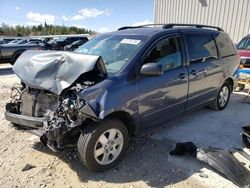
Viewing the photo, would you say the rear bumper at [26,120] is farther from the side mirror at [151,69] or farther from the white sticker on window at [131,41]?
the white sticker on window at [131,41]

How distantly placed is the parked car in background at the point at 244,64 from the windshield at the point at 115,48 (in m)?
4.09

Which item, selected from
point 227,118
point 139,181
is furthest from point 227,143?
point 139,181

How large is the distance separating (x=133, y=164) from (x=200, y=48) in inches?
97.1

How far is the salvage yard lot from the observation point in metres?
3.20

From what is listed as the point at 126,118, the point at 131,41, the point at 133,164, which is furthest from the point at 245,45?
the point at 133,164

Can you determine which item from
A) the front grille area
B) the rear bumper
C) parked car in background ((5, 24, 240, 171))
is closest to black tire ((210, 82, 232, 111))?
parked car in background ((5, 24, 240, 171))

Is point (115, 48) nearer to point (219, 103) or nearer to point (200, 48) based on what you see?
point (200, 48)

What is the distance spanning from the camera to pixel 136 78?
3.50 meters

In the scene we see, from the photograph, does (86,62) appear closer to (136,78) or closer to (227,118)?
(136,78)

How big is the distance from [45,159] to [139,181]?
4.45 feet

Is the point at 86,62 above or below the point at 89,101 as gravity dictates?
above

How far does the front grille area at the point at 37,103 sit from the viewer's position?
3.44 m

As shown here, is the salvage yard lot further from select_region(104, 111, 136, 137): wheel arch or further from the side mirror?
the side mirror

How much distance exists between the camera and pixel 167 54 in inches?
159
